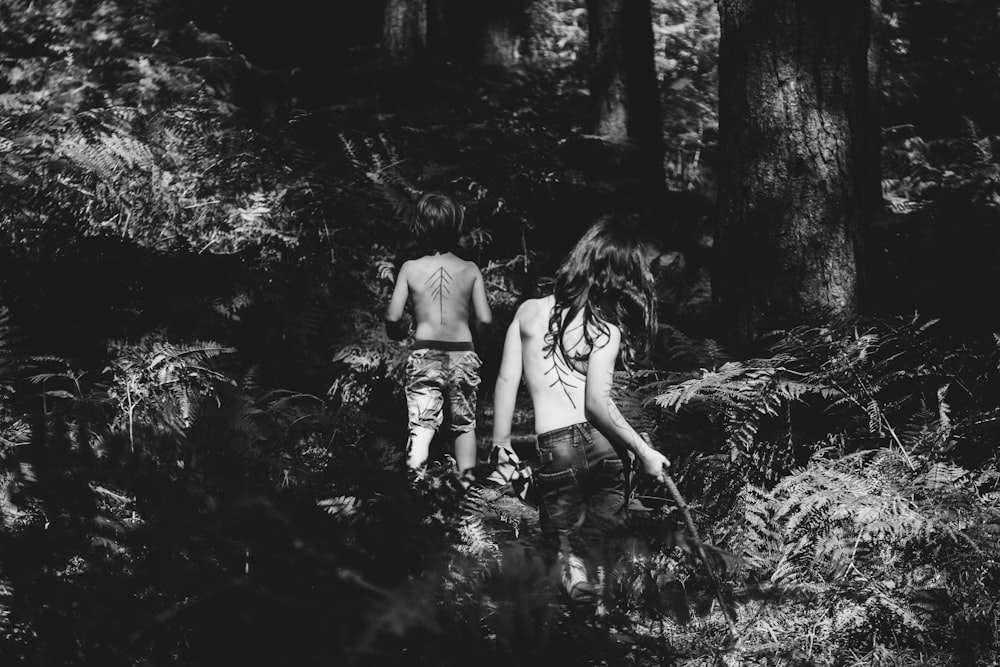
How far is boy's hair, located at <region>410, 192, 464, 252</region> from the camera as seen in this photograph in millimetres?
5047

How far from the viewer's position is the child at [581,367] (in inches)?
130

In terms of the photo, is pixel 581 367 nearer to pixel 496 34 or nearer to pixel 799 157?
pixel 799 157

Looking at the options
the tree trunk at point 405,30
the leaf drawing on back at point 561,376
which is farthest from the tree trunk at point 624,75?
the leaf drawing on back at point 561,376

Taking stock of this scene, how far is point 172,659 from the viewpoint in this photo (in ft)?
6.96

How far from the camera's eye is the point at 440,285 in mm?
4961

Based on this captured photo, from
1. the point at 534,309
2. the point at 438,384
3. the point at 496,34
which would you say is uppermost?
the point at 496,34

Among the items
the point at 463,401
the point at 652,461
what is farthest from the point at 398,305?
the point at 652,461

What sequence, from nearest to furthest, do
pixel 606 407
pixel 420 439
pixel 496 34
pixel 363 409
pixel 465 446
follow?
pixel 606 407 < pixel 420 439 < pixel 465 446 < pixel 363 409 < pixel 496 34

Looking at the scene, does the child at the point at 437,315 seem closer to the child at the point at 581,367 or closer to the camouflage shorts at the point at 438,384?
the camouflage shorts at the point at 438,384

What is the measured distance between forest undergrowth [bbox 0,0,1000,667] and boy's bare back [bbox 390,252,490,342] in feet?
2.48

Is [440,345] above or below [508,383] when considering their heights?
above

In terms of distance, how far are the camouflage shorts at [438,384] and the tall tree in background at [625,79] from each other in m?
4.69

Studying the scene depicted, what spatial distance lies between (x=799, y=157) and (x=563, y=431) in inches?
95.5

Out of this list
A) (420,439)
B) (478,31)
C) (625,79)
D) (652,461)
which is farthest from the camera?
(478,31)
